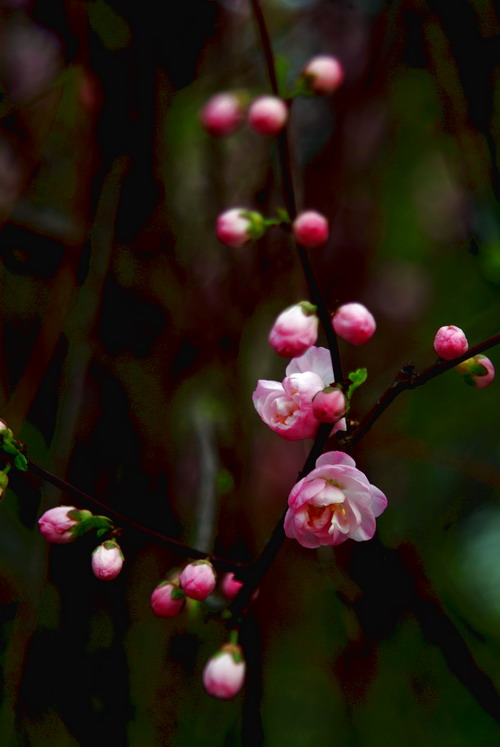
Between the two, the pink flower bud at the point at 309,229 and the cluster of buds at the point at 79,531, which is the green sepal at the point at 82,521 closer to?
the cluster of buds at the point at 79,531

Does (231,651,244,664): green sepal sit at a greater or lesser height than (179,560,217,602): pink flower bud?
lesser

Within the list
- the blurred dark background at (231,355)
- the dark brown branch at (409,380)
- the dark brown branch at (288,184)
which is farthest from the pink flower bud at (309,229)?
the blurred dark background at (231,355)

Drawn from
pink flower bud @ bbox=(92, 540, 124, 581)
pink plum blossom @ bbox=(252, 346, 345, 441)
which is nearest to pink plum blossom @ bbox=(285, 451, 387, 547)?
pink plum blossom @ bbox=(252, 346, 345, 441)

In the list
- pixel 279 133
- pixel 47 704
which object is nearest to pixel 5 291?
pixel 47 704

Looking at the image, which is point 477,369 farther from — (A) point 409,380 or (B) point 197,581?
(B) point 197,581

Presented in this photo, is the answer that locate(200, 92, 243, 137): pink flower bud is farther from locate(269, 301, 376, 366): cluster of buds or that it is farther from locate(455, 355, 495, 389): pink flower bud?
locate(455, 355, 495, 389): pink flower bud

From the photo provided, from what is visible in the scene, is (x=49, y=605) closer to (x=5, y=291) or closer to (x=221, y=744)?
(x=221, y=744)

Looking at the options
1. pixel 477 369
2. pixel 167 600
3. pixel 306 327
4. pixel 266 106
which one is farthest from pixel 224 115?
pixel 167 600
